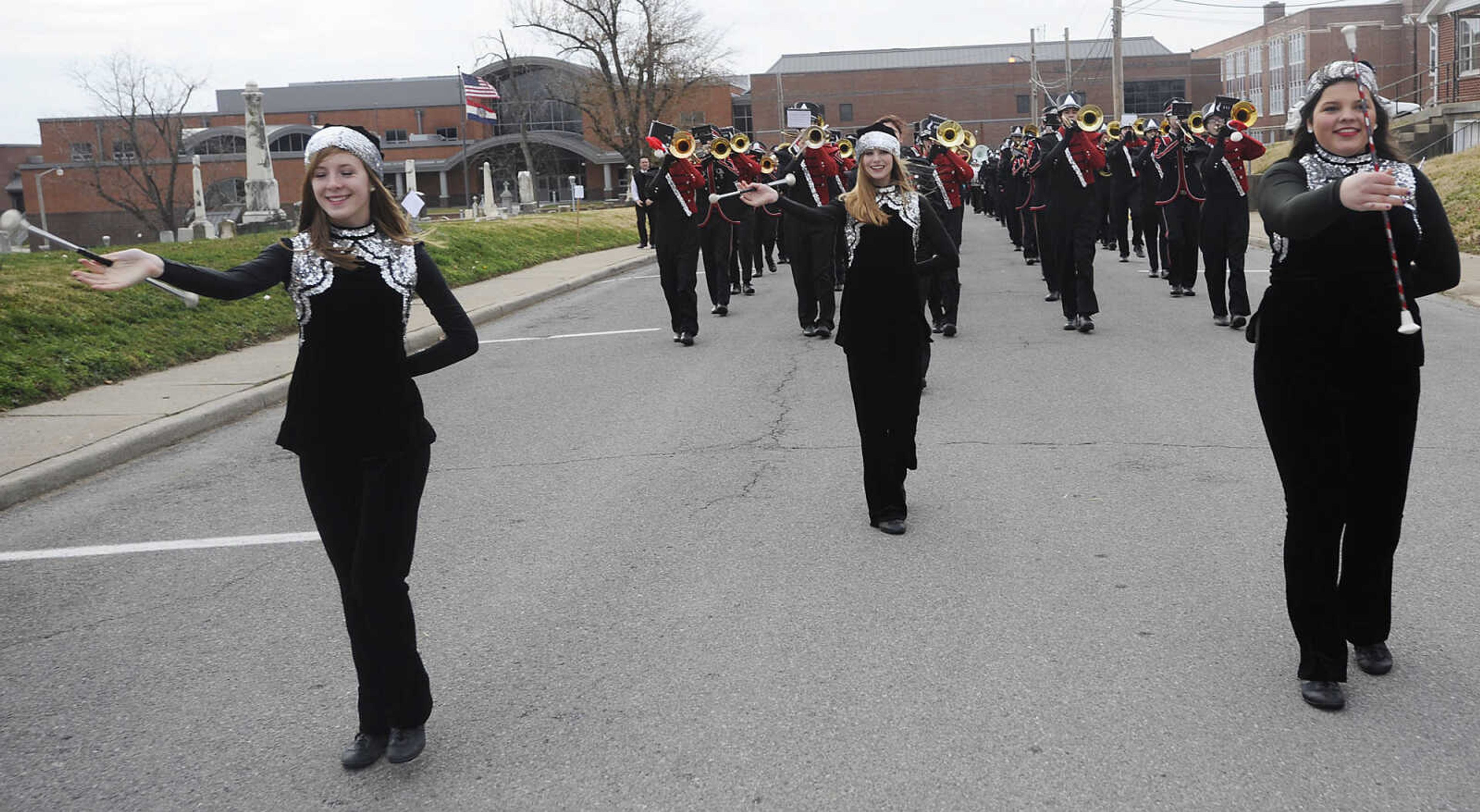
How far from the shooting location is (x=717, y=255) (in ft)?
49.9

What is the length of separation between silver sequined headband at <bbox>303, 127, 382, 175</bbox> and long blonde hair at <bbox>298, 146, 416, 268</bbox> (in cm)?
1

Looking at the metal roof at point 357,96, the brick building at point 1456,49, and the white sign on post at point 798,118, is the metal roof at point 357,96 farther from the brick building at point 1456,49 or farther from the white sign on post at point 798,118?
the white sign on post at point 798,118

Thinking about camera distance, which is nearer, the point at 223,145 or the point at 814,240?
the point at 814,240

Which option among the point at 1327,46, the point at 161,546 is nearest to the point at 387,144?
the point at 1327,46

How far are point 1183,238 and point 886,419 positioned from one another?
9.44 m

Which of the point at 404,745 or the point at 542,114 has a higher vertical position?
the point at 542,114

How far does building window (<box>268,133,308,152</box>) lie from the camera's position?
3543 inches

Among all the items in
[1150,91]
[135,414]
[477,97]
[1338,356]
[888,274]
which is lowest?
[135,414]

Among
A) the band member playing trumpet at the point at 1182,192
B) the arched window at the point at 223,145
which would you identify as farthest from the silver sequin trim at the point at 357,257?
the arched window at the point at 223,145

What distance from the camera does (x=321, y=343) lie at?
3.70m

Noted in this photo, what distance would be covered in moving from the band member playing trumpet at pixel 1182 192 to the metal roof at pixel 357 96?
85581 mm

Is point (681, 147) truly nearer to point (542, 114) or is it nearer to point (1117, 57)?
point (1117, 57)

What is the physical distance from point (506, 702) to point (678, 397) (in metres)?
5.94

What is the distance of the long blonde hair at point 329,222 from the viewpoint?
371 centimetres
